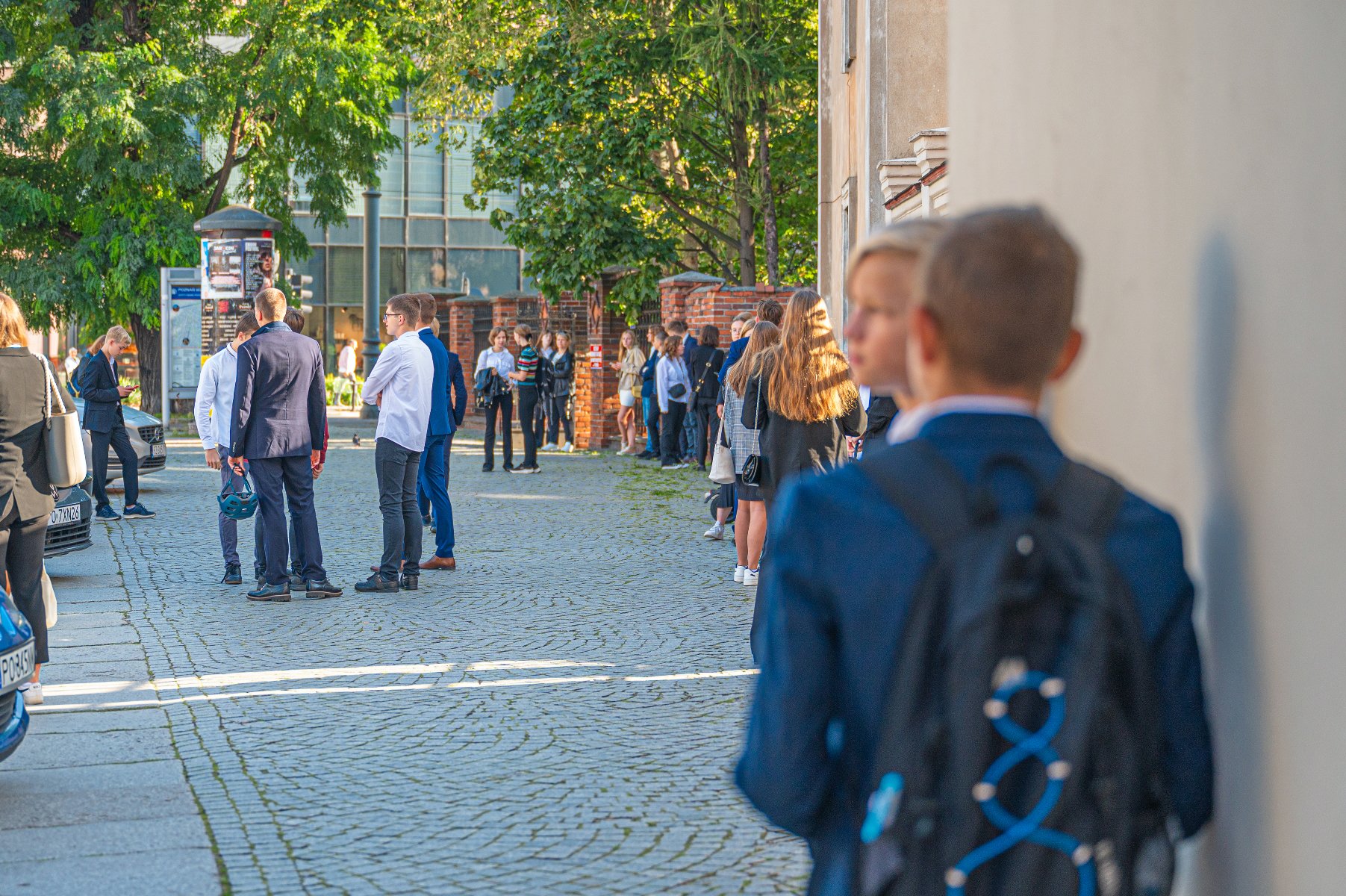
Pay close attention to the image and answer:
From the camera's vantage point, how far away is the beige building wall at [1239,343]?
2021 mm

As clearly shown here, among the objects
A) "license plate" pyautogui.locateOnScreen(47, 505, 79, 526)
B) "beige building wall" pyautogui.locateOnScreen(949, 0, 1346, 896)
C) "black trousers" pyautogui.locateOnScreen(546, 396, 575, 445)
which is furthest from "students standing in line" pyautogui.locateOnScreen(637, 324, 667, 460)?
"beige building wall" pyautogui.locateOnScreen(949, 0, 1346, 896)

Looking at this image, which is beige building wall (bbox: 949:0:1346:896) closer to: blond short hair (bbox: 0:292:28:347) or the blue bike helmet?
blond short hair (bbox: 0:292:28:347)

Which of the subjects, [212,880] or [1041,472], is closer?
[1041,472]

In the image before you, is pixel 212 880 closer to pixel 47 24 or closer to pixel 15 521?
pixel 15 521

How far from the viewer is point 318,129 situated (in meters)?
29.6

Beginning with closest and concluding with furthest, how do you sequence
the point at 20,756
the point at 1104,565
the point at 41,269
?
the point at 1104,565 → the point at 20,756 → the point at 41,269

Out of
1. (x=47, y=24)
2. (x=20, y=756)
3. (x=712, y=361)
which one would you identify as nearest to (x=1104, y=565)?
(x=20, y=756)

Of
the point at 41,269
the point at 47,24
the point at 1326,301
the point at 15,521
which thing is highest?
the point at 47,24

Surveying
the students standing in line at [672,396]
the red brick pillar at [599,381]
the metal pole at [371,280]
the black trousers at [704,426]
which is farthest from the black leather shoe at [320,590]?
the metal pole at [371,280]

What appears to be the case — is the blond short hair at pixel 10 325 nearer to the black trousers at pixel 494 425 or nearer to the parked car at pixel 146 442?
the parked car at pixel 146 442

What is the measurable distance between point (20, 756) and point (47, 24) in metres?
27.0

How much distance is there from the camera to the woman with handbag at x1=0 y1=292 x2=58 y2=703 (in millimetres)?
6270

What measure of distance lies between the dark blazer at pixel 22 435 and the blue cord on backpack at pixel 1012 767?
537 centimetres

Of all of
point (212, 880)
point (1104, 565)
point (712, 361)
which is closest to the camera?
point (1104, 565)
